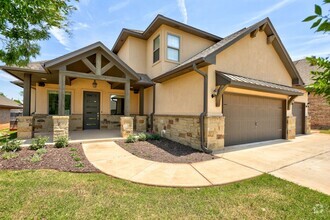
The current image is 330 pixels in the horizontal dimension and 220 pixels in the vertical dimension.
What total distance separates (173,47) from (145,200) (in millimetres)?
8751

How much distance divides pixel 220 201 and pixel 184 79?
19.8 feet

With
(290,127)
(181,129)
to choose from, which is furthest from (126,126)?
(290,127)

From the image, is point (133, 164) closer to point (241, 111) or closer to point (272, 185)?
point (272, 185)

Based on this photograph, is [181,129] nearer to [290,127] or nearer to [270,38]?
[270,38]

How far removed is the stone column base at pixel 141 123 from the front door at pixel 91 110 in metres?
3.27

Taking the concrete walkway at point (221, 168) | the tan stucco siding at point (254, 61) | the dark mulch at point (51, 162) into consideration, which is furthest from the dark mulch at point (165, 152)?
the tan stucco siding at point (254, 61)

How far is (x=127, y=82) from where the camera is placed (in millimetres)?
9094

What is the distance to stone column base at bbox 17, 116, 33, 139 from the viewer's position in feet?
26.7

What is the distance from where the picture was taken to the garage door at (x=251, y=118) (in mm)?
7773

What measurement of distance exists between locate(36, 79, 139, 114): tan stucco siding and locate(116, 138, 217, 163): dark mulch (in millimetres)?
5165

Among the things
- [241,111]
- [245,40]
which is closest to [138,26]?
[245,40]

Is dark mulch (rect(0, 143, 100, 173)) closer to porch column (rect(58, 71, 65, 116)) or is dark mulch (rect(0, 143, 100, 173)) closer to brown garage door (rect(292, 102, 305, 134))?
porch column (rect(58, 71, 65, 116))

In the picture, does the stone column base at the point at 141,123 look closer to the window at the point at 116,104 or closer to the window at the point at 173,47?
the window at the point at 116,104

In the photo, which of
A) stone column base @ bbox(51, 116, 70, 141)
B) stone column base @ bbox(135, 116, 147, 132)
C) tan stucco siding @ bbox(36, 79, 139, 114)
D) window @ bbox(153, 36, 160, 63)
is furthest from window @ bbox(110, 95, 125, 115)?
stone column base @ bbox(51, 116, 70, 141)
